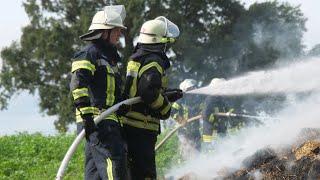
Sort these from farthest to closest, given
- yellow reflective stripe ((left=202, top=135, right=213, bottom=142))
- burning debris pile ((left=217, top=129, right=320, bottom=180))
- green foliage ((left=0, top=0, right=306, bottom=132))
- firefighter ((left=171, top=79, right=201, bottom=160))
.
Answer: green foliage ((left=0, top=0, right=306, bottom=132)) < firefighter ((left=171, top=79, right=201, bottom=160)) < yellow reflective stripe ((left=202, top=135, right=213, bottom=142)) < burning debris pile ((left=217, top=129, right=320, bottom=180))

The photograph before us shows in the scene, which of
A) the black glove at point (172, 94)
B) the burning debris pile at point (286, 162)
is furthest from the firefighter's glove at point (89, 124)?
the burning debris pile at point (286, 162)

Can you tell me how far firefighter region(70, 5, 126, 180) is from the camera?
6301mm

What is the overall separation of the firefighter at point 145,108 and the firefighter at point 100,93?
0.22 m

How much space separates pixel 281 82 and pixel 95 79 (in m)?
4.63

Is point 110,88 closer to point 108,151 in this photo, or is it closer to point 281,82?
point 108,151

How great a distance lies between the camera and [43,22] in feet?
100

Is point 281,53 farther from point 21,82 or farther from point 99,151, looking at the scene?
point 99,151

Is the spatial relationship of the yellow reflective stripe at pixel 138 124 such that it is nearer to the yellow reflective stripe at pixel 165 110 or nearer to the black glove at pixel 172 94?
the yellow reflective stripe at pixel 165 110

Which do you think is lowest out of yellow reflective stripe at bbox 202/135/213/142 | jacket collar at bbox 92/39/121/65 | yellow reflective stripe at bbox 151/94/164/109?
yellow reflective stripe at bbox 202/135/213/142

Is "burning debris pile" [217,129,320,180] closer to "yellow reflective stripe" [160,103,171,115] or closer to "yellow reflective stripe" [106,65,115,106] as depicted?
"yellow reflective stripe" [160,103,171,115]

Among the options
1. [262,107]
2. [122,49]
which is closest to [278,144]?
[262,107]

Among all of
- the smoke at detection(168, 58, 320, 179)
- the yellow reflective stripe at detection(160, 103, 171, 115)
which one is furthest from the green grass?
the yellow reflective stripe at detection(160, 103, 171, 115)

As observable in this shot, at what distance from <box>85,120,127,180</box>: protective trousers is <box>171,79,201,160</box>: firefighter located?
7154 mm

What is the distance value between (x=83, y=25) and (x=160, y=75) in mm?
22702
